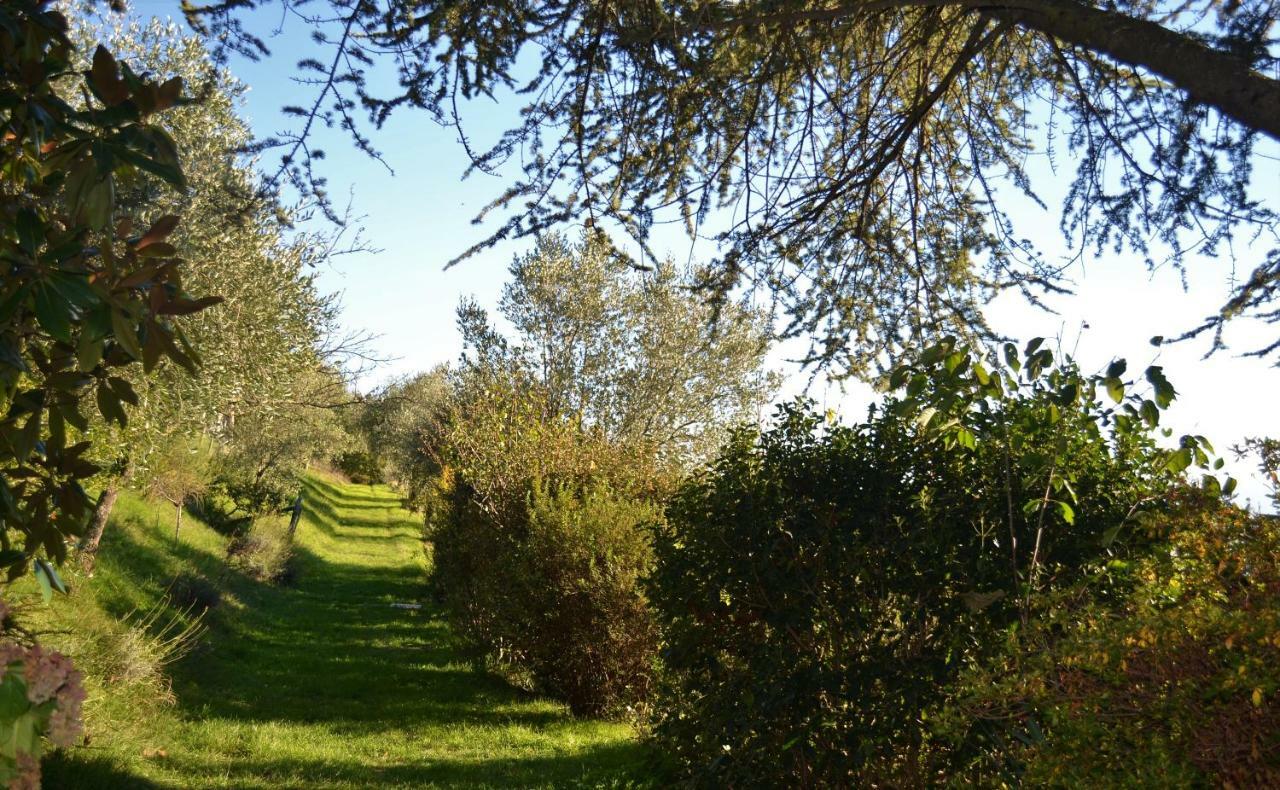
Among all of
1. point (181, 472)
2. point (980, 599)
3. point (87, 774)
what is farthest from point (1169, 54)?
point (181, 472)

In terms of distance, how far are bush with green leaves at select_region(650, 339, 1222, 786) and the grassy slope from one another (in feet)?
6.27

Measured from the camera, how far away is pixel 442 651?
52.7 ft

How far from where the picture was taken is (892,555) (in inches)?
193

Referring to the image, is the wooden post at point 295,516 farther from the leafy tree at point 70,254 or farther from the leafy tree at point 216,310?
the leafy tree at point 70,254

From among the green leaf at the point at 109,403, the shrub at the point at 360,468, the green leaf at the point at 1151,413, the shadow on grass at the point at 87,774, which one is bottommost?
the shadow on grass at the point at 87,774

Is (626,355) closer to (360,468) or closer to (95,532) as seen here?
(95,532)

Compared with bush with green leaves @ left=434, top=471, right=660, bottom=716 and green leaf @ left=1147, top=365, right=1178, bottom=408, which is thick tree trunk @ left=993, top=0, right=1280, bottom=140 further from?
bush with green leaves @ left=434, top=471, right=660, bottom=716

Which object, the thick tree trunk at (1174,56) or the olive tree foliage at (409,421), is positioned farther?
the olive tree foliage at (409,421)

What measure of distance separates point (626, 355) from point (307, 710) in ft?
41.4

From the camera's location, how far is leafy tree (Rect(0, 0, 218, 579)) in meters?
2.25

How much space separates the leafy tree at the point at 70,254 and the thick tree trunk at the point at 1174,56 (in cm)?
366

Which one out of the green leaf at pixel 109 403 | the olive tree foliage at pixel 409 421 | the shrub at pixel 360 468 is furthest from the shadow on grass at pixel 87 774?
the shrub at pixel 360 468

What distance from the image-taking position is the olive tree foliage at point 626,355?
21578 millimetres

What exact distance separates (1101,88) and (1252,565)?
4124 millimetres
